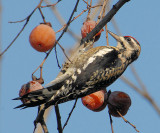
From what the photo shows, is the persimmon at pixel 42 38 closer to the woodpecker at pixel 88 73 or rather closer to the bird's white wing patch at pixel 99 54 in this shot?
the woodpecker at pixel 88 73

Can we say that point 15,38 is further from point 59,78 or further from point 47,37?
point 59,78

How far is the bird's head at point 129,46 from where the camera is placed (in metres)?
4.26

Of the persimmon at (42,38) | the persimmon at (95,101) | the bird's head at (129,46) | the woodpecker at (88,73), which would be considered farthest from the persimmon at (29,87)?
the bird's head at (129,46)

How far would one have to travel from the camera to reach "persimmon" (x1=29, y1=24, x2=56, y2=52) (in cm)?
288

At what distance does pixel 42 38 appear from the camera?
2.88m

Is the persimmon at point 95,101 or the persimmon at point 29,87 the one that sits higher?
the persimmon at point 29,87

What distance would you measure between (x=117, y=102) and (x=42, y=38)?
1146mm

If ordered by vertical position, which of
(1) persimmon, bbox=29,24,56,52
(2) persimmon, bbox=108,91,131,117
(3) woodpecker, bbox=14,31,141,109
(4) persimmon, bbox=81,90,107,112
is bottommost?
(2) persimmon, bbox=108,91,131,117

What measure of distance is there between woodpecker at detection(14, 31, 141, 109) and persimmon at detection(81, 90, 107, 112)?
63mm

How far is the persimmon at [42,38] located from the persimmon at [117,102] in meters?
0.99

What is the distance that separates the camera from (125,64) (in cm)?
409

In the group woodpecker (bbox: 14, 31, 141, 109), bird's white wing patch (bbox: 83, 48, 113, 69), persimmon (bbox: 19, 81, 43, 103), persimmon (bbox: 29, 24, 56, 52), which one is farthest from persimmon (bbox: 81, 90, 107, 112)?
persimmon (bbox: 29, 24, 56, 52)

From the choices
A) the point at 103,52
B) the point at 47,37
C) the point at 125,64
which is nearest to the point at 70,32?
the point at 103,52

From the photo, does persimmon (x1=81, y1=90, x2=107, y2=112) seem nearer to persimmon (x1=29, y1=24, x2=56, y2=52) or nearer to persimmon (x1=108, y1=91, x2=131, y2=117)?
persimmon (x1=108, y1=91, x2=131, y2=117)
